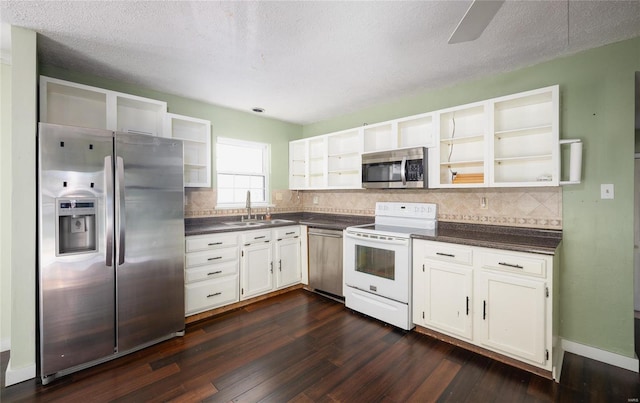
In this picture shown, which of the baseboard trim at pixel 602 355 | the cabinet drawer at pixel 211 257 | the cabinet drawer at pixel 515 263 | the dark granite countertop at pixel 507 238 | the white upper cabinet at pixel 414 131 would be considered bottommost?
the baseboard trim at pixel 602 355

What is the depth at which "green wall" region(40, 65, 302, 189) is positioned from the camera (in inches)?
110

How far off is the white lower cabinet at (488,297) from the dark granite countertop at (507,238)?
54mm

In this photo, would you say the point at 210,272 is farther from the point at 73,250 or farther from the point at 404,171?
the point at 404,171

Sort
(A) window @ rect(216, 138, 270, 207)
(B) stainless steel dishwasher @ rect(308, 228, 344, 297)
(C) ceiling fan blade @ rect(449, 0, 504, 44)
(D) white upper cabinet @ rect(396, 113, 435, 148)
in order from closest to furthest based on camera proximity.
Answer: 1. (C) ceiling fan blade @ rect(449, 0, 504, 44)
2. (D) white upper cabinet @ rect(396, 113, 435, 148)
3. (B) stainless steel dishwasher @ rect(308, 228, 344, 297)
4. (A) window @ rect(216, 138, 270, 207)

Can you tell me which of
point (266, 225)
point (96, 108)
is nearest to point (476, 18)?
point (266, 225)

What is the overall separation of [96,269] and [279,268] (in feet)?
6.40

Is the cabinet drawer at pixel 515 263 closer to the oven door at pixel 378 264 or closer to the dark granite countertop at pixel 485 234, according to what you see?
the dark granite countertop at pixel 485 234

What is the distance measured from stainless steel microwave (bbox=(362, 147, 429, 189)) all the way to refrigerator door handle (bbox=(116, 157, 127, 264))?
8.23 feet

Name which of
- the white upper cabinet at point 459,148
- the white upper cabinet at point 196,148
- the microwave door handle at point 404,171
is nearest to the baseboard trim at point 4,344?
the white upper cabinet at point 196,148

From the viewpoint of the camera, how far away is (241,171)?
161 inches

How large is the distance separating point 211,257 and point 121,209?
1029 millimetres

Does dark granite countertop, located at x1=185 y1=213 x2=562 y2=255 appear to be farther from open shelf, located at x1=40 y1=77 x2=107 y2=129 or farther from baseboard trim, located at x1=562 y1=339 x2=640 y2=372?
open shelf, located at x1=40 y1=77 x2=107 y2=129

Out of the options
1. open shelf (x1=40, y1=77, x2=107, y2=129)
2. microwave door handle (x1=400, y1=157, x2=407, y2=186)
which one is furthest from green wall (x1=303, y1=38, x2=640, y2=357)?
open shelf (x1=40, y1=77, x2=107, y2=129)

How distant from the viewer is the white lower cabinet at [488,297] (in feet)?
6.64
